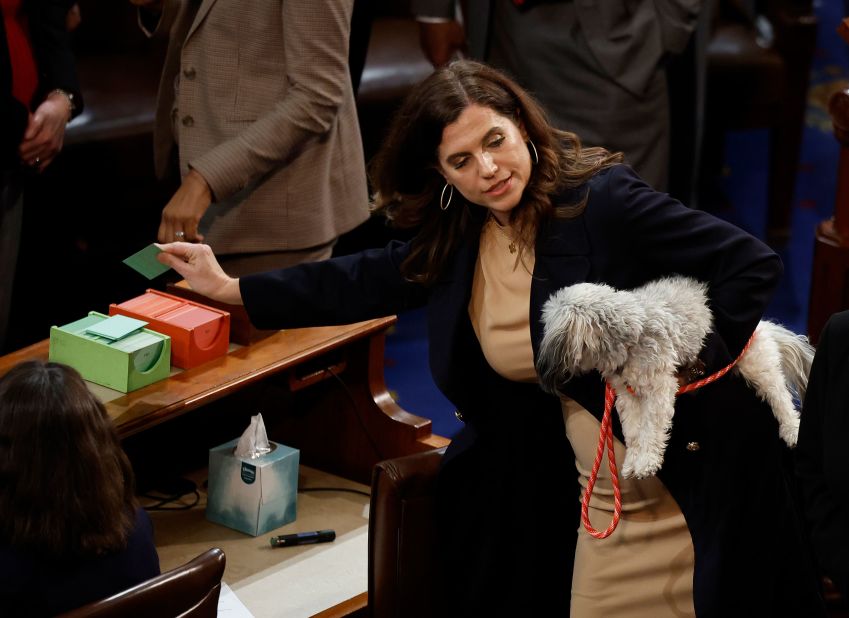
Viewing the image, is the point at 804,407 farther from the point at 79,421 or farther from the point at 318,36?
the point at 318,36

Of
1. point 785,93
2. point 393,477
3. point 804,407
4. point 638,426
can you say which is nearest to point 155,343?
point 393,477

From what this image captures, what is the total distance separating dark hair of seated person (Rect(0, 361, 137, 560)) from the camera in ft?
6.90

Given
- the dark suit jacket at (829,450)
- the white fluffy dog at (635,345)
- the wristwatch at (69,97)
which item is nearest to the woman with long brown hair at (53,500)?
the white fluffy dog at (635,345)

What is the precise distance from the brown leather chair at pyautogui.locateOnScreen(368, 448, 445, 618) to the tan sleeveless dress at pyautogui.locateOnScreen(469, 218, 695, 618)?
284mm

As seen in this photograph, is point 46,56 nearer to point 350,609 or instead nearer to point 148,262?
point 148,262

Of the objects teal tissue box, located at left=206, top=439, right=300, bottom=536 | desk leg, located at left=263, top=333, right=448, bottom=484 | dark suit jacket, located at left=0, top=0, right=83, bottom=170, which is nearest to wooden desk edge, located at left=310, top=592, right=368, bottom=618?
teal tissue box, located at left=206, top=439, right=300, bottom=536

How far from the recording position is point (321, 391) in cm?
334

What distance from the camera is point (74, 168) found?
187 inches

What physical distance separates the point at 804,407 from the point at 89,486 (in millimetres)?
Result: 1146

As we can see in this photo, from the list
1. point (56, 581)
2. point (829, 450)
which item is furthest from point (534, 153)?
point (56, 581)

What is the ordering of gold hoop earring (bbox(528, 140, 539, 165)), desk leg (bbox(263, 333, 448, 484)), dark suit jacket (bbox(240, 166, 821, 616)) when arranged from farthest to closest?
desk leg (bbox(263, 333, 448, 484)), gold hoop earring (bbox(528, 140, 539, 165)), dark suit jacket (bbox(240, 166, 821, 616))

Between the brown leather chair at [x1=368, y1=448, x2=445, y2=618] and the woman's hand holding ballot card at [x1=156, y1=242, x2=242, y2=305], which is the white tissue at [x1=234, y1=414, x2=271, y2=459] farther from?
the brown leather chair at [x1=368, y1=448, x2=445, y2=618]

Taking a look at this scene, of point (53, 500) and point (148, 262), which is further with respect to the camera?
point (148, 262)

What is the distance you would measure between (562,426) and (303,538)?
750 mm
